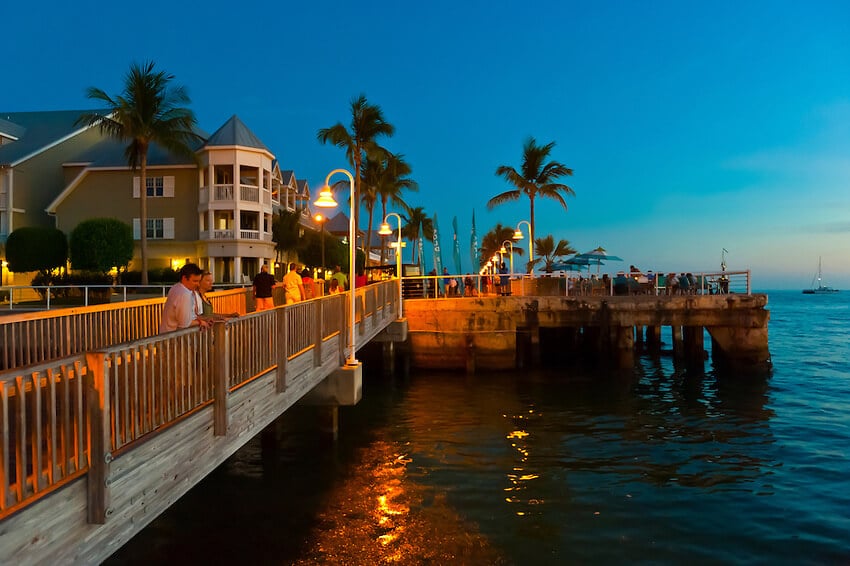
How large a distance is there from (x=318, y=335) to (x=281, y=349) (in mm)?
2177

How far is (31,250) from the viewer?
36.4 m

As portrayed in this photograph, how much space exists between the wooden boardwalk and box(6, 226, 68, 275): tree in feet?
105

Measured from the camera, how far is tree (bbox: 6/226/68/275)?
119ft

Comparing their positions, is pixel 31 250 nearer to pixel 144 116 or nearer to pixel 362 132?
pixel 144 116

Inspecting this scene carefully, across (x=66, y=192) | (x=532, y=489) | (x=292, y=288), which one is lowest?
(x=532, y=489)

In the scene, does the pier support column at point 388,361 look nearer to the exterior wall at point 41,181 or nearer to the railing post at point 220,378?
the railing post at point 220,378

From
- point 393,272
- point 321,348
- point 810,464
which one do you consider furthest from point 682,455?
point 393,272

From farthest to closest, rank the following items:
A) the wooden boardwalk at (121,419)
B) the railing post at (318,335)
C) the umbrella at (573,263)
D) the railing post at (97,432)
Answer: the umbrella at (573,263) → the railing post at (318,335) → the railing post at (97,432) → the wooden boardwalk at (121,419)

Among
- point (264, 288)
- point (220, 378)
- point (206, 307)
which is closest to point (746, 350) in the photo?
point (264, 288)

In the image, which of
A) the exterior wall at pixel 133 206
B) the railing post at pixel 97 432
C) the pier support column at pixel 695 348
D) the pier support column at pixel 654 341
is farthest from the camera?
the exterior wall at pixel 133 206

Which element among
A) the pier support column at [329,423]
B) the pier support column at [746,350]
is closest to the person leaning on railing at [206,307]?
the pier support column at [329,423]

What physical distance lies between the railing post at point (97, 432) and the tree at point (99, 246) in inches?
1392

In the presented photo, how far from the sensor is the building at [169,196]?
41.6 m

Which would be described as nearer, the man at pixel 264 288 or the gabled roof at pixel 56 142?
the man at pixel 264 288
